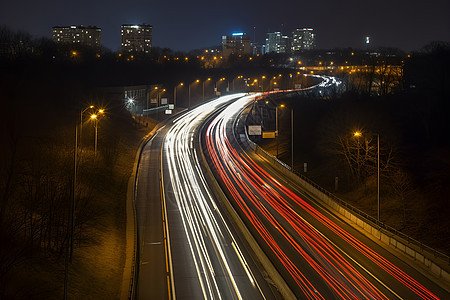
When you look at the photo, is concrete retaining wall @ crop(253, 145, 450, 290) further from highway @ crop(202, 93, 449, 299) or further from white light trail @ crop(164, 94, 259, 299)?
white light trail @ crop(164, 94, 259, 299)

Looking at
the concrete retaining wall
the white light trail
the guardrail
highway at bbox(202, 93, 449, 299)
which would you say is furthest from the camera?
the guardrail

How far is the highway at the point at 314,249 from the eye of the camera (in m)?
20.0

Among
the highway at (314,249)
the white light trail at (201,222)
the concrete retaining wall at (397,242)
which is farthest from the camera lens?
the concrete retaining wall at (397,242)

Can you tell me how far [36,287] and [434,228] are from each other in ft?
79.6

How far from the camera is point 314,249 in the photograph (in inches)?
981

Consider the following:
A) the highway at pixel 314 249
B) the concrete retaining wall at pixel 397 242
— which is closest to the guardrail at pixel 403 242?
the concrete retaining wall at pixel 397 242

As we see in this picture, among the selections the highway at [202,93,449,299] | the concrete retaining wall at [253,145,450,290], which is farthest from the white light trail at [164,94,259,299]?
the concrete retaining wall at [253,145,450,290]

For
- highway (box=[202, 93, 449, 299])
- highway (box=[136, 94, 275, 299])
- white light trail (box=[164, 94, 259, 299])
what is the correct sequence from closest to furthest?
1. highway (box=[202, 93, 449, 299])
2. highway (box=[136, 94, 275, 299])
3. white light trail (box=[164, 94, 259, 299])

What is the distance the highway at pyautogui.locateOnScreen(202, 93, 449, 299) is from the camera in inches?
786

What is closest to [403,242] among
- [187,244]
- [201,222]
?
[187,244]

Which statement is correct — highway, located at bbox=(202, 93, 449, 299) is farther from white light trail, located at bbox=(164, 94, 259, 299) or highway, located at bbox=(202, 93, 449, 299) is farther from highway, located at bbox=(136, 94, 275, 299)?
white light trail, located at bbox=(164, 94, 259, 299)

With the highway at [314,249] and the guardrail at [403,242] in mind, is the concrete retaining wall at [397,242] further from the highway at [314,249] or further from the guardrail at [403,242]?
the highway at [314,249]

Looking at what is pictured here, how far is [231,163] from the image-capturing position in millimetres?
50188

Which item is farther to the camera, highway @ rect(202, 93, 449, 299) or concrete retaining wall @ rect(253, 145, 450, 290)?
concrete retaining wall @ rect(253, 145, 450, 290)
